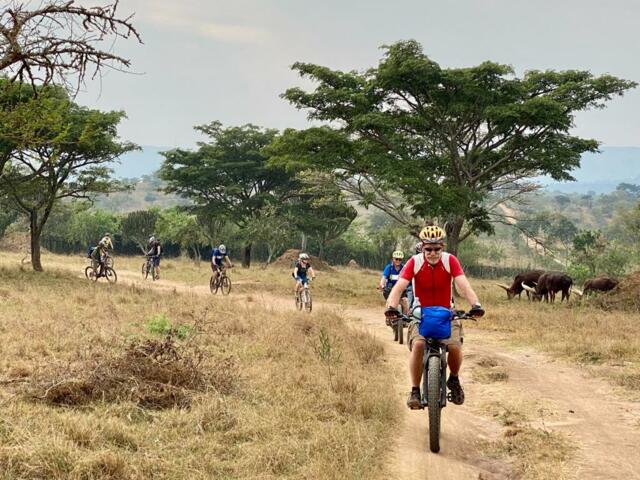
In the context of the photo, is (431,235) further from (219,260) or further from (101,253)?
(101,253)

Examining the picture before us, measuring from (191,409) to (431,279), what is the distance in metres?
3.23

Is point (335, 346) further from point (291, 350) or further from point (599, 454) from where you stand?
point (599, 454)

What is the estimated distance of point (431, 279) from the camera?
22.1 ft

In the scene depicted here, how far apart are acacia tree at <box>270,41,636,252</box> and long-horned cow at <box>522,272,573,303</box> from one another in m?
3.49

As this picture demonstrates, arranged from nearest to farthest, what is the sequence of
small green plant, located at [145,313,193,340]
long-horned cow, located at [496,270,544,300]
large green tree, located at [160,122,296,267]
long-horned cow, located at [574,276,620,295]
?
small green plant, located at [145,313,193,340]
long-horned cow, located at [574,276,620,295]
long-horned cow, located at [496,270,544,300]
large green tree, located at [160,122,296,267]

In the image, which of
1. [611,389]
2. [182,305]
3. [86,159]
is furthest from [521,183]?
[86,159]

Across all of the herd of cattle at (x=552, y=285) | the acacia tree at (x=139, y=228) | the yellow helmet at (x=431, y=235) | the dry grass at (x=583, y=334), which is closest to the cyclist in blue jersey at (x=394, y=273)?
the dry grass at (x=583, y=334)

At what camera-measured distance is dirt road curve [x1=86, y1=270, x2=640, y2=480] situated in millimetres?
5875

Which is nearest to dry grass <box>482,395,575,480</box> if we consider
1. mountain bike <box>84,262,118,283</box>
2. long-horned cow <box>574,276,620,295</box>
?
long-horned cow <box>574,276,620,295</box>

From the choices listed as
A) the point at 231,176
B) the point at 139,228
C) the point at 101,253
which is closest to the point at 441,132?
the point at 101,253

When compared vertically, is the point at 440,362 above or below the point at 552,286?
above

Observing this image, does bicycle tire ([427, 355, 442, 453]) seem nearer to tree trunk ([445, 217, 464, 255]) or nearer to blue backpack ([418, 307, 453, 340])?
blue backpack ([418, 307, 453, 340])

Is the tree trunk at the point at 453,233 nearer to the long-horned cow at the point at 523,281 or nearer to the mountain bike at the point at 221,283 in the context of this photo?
the long-horned cow at the point at 523,281

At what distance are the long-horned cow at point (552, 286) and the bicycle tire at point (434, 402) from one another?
20057mm
